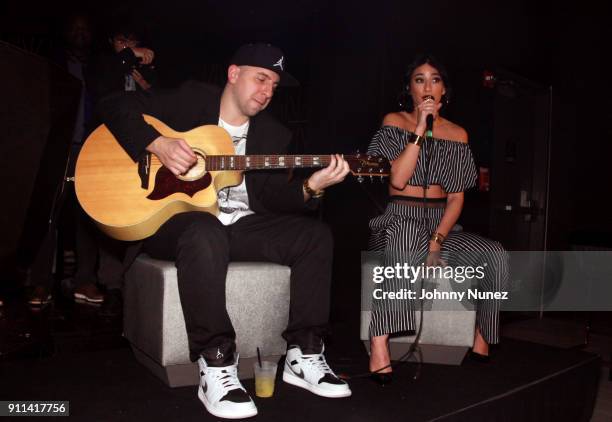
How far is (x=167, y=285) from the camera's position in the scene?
185cm

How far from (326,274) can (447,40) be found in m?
2.57

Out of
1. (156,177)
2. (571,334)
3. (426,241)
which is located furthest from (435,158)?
Answer: (571,334)

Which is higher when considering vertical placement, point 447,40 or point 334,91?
point 447,40

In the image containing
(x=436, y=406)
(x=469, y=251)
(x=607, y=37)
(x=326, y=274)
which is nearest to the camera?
(x=436, y=406)

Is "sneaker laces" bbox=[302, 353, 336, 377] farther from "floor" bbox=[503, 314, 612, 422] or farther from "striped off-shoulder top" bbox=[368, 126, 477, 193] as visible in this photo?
"floor" bbox=[503, 314, 612, 422]

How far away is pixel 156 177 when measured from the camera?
1.99 meters

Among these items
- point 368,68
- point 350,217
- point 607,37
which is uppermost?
point 607,37

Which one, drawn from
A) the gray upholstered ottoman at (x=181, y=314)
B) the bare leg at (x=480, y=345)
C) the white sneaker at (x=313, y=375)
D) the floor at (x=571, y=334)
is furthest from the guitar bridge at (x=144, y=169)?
the floor at (x=571, y=334)

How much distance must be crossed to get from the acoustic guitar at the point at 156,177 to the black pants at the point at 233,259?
0.08m

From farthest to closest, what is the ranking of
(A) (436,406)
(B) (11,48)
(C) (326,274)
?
1. (C) (326,274)
2. (A) (436,406)
3. (B) (11,48)

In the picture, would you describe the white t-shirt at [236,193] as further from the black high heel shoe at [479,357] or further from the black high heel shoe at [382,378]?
the black high heel shoe at [479,357]

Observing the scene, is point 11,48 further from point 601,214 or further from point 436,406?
point 601,214

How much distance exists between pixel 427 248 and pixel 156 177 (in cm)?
116

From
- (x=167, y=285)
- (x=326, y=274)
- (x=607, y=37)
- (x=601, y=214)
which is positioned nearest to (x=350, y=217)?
(x=326, y=274)
